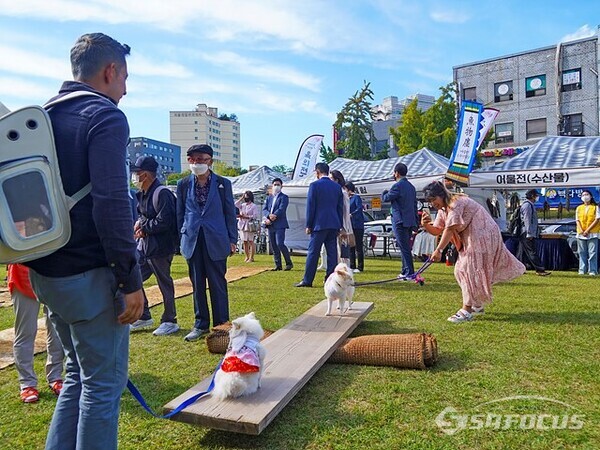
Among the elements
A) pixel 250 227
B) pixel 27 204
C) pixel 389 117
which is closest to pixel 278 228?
pixel 250 227

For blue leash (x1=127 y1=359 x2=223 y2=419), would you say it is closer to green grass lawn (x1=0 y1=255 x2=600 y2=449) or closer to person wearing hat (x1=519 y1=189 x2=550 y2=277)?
green grass lawn (x1=0 y1=255 x2=600 y2=449)

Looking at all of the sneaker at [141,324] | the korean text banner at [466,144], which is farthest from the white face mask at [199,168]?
the korean text banner at [466,144]

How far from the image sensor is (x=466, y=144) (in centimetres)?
1291

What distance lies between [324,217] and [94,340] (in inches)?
239

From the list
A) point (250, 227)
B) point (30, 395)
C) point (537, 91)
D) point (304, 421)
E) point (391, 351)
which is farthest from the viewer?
point (537, 91)

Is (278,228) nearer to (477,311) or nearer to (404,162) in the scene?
(404,162)

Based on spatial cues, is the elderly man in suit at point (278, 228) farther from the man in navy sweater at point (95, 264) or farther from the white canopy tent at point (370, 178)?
the man in navy sweater at point (95, 264)

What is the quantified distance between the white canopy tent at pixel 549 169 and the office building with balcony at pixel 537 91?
2111 centimetres

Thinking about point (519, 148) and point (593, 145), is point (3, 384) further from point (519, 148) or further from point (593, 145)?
point (519, 148)

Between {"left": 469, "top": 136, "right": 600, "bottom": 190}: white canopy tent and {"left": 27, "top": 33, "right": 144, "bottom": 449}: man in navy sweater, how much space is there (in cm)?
1137

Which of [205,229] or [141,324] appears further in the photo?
[141,324]

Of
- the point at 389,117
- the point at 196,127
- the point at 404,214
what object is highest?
the point at 196,127

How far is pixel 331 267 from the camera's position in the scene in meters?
7.89

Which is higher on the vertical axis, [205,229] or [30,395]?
[205,229]
